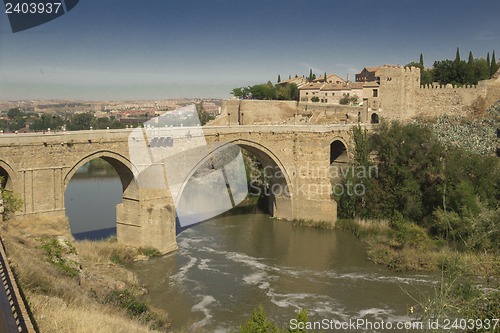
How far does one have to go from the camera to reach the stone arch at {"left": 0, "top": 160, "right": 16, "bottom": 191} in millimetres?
12617

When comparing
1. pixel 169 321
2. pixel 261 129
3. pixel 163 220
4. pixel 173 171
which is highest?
pixel 261 129

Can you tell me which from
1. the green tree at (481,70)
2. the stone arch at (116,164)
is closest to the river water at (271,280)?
the stone arch at (116,164)

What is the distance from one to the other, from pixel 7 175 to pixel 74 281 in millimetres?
4622

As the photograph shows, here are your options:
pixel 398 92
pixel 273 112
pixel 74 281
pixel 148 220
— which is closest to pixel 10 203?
pixel 74 281

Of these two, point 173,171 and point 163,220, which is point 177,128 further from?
point 163,220

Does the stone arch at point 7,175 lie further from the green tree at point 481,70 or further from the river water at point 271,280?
the green tree at point 481,70

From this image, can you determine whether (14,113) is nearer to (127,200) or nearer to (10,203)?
(127,200)

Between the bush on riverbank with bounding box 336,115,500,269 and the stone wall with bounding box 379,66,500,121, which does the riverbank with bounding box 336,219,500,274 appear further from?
A: the stone wall with bounding box 379,66,500,121

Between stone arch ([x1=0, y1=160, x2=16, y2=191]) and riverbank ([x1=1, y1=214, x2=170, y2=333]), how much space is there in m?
1.03

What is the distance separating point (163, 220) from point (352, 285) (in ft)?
19.4

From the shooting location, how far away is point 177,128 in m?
16.4

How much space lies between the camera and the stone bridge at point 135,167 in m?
13.0

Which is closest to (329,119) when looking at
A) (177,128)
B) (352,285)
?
(177,128)

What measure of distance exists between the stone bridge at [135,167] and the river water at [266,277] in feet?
3.28
